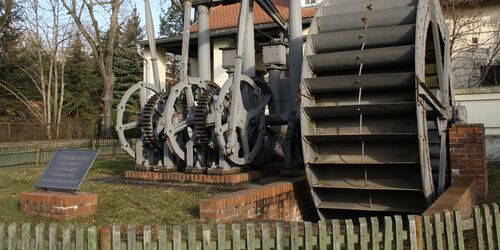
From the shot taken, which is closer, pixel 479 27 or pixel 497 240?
pixel 497 240

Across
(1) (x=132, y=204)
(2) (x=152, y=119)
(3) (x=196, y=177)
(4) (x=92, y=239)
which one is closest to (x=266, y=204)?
(1) (x=132, y=204)

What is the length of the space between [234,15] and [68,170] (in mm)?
20768

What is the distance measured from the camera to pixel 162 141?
985 centimetres

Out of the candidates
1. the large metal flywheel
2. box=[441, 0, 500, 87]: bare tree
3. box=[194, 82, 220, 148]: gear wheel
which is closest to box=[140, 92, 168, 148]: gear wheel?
box=[194, 82, 220, 148]: gear wheel

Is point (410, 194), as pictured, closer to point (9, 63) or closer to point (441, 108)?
point (441, 108)

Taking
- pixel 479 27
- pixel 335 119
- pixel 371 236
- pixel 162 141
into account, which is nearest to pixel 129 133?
pixel 479 27

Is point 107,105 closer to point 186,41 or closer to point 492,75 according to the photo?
point 492,75

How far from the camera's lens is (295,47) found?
1084 centimetres

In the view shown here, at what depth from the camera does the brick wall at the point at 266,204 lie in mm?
6215

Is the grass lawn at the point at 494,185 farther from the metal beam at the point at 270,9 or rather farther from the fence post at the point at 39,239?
the fence post at the point at 39,239

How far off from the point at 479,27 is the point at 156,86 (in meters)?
15.6

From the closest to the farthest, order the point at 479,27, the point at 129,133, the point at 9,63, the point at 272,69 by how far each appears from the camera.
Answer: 1. the point at 272,69
2. the point at 479,27
3. the point at 129,133
4. the point at 9,63

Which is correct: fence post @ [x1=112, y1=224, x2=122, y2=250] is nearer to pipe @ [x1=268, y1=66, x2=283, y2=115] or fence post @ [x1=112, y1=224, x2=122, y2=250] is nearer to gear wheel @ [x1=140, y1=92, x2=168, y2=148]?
gear wheel @ [x1=140, y1=92, x2=168, y2=148]

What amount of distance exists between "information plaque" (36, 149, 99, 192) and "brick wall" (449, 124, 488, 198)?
18.1ft
